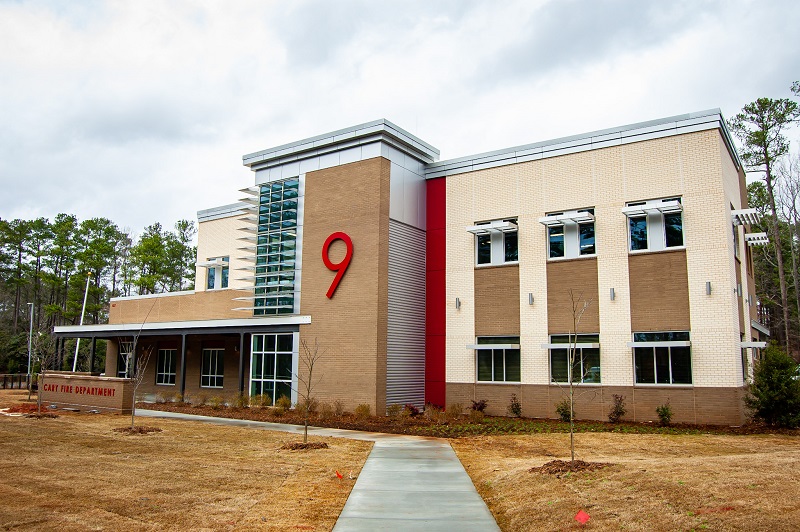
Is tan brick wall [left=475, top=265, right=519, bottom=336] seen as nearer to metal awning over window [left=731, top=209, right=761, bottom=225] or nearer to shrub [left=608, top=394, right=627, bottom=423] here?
shrub [left=608, top=394, right=627, bottom=423]

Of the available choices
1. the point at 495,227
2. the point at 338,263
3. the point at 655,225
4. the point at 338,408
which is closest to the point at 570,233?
the point at 495,227

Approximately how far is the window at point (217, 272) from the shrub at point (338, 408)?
15042 millimetres

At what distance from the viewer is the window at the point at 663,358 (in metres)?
21.4

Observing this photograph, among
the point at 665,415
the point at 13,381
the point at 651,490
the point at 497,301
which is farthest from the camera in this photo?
the point at 13,381

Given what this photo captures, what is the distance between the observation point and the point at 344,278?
2642 cm

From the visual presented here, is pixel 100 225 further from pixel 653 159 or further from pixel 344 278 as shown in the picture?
pixel 653 159

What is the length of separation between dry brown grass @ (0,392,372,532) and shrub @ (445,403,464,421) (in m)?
6.68

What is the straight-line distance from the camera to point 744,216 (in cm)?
2375

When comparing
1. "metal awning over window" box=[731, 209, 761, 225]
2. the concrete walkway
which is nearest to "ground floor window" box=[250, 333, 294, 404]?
the concrete walkway

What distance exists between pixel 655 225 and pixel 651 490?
15.0 meters

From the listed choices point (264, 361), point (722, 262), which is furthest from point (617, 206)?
point (264, 361)

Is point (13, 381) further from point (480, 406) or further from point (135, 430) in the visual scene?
point (480, 406)

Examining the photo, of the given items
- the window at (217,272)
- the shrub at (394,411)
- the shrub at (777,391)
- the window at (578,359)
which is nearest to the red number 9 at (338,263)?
the shrub at (394,411)

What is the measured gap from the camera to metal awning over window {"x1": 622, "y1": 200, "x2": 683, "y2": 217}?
72.3 ft
